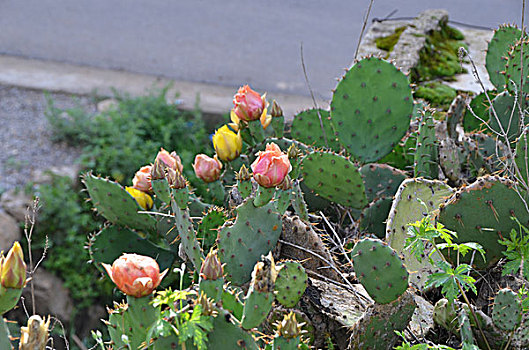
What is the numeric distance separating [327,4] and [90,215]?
14.4 ft

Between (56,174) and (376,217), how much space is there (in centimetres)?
237

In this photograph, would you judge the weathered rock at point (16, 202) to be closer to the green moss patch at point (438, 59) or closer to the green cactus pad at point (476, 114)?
the green moss patch at point (438, 59)

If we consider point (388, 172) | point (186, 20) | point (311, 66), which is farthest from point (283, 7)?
point (388, 172)

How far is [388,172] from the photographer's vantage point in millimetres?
1753

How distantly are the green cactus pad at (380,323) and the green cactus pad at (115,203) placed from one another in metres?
0.72

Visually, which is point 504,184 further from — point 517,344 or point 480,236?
point 517,344

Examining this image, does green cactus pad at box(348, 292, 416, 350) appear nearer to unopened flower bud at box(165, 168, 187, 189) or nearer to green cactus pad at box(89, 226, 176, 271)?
unopened flower bud at box(165, 168, 187, 189)

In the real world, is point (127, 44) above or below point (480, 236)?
below

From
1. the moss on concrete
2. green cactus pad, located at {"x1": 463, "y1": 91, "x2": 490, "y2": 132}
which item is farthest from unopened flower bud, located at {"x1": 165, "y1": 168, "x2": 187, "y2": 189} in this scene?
the moss on concrete

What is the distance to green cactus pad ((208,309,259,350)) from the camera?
882 mm

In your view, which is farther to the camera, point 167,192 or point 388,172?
point 388,172

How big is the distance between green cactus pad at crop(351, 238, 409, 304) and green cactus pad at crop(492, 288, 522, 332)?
175mm

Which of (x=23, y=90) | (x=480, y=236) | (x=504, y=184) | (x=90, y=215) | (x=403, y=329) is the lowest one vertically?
(x=90, y=215)

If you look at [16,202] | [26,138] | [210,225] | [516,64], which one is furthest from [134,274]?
[26,138]
